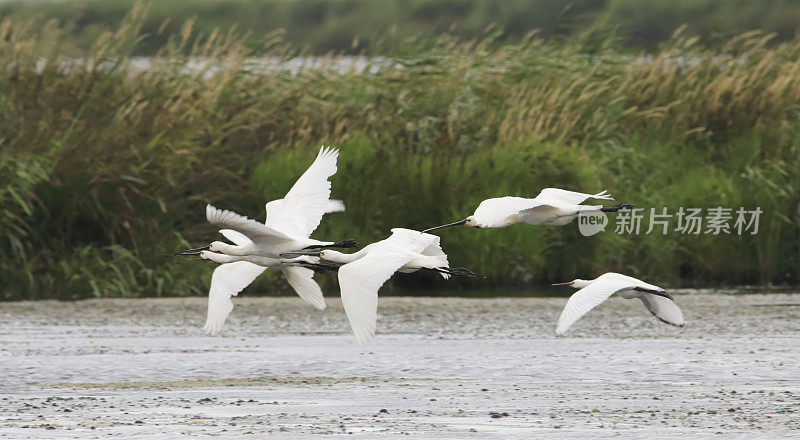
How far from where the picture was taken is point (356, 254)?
34.3 feet

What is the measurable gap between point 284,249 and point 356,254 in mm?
484

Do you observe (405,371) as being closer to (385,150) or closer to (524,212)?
(524,212)

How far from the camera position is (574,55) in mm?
21016

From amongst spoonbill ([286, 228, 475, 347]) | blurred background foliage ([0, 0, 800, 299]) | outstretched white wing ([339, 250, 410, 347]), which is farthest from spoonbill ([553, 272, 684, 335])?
blurred background foliage ([0, 0, 800, 299])

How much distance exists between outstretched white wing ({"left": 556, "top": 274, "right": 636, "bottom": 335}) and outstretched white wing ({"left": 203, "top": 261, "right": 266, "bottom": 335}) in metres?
2.21

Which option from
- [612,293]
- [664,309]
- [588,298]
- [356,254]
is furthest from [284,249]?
[664,309]

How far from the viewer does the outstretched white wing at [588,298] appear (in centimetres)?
981

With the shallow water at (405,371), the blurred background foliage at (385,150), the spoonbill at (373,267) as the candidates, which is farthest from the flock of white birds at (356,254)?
the blurred background foliage at (385,150)

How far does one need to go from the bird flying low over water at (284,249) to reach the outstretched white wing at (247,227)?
0.05ft

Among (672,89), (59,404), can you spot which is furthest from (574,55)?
(59,404)

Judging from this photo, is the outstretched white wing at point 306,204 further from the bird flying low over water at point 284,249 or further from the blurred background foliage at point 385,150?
the blurred background foliage at point 385,150

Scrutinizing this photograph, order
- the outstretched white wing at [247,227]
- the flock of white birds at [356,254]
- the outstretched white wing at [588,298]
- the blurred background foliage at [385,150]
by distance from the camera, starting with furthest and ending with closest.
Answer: the blurred background foliage at [385,150]
the outstretched white wing at [588,298]
the flock of white birds at [356,254]
the outstretched white wing at [247,227]

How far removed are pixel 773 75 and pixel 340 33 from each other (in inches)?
907

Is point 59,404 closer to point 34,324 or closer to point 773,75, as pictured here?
point 34,324
